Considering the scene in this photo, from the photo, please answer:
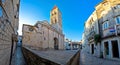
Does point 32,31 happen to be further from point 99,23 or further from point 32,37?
point 99,23

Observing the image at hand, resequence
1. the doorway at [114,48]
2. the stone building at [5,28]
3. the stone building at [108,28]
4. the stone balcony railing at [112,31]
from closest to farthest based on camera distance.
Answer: the stone building at [5,28] < the stone balcony railing at [112,31] < the stone building at [108,28] < the doorway at [114,48]

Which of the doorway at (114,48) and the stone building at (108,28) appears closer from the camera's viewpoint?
the stone building at (108,28)

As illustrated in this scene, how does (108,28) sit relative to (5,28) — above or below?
above

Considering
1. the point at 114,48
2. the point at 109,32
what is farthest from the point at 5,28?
the point at 114,48

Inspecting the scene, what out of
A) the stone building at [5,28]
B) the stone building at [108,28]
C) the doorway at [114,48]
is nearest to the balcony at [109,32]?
the stone building at [108,28]

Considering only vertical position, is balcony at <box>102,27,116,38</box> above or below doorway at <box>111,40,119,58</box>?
above

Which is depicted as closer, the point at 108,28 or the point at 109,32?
the point at 109,32

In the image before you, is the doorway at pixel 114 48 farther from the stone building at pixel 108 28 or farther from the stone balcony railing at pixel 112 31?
the stone balcony railing at pixel 112 31

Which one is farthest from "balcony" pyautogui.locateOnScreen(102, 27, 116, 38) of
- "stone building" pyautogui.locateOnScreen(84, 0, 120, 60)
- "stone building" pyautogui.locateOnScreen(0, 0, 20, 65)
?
"stone building" pyautogui.locateOnScreen(0, 0, 20, 65)

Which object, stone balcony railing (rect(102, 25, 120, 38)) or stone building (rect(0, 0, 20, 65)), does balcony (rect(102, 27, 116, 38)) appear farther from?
stone building (rect(0, 0, 20, 65))

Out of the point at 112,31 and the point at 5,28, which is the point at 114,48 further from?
the point at 5,28

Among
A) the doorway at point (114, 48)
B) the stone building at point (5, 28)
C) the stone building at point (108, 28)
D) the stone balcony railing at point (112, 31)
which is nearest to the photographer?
the stone building at point (5, 28)

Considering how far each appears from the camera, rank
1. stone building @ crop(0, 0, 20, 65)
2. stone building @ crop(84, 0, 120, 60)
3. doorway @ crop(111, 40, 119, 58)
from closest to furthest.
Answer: stone building @ crop(0, 0, 20, 65)
stone building @ crop(84, 0, 120, 60)
doorway @ crop(111, 40, 119, 58)

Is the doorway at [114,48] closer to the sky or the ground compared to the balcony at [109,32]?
closer to the ground
